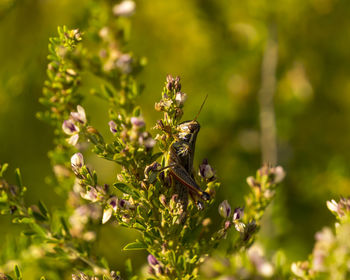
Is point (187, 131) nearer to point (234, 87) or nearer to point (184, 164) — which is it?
point (184, 164)

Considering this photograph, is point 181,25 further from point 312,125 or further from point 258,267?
point 258,267

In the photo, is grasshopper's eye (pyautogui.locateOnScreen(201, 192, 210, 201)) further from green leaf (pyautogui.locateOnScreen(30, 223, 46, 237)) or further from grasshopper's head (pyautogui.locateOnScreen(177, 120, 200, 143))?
green leaf (pyautogui.locateOnScreen(30, 223, 46, 237))

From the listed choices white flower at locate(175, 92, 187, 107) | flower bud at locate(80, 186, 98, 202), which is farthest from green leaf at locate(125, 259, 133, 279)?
white flower at locate(175, 92, 187, 107)

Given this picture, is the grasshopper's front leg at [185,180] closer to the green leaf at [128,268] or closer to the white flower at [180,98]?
the white flower at [180,98]

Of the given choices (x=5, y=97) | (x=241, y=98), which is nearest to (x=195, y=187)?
(x=5, y=97)

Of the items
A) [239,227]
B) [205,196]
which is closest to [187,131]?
[205,196]

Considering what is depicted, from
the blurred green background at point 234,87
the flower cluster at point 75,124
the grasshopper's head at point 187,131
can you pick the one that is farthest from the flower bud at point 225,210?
the blurred green background at point 234,87

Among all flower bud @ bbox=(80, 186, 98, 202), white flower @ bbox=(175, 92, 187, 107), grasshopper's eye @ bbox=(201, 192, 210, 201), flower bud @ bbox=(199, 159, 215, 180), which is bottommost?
grasshopper's eye @ bbox=(201, 192, 210, 201)
